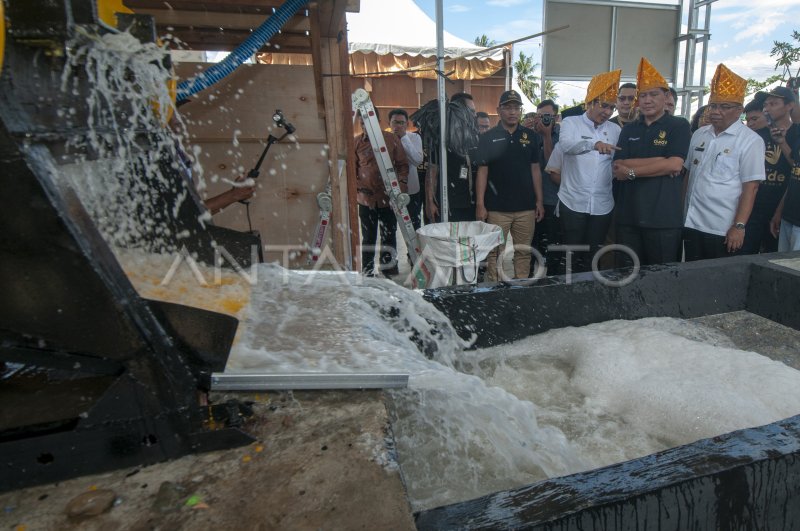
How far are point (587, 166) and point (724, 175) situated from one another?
109 cm

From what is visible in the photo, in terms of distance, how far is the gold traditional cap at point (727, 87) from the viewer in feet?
13.1

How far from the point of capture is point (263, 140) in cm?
395

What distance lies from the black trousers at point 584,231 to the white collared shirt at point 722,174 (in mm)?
700

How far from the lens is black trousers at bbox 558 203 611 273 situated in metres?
4.56

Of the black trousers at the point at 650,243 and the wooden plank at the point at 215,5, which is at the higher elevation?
the wooden plank at the point at 215,5

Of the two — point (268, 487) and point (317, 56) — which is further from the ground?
point (317, 56)

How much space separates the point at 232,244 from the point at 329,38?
225 centimetres

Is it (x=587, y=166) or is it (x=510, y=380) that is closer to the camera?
(x=510, y=380)

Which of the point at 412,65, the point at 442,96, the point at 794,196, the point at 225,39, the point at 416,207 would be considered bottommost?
the point at 416,207

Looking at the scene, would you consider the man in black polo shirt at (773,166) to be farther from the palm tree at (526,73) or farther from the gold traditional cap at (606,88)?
the palm tree at (526,73)

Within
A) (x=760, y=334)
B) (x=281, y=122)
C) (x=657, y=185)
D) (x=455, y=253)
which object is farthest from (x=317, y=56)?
(x=760, y=334)

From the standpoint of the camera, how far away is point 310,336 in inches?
67.9

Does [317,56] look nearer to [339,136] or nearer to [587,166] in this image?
[339,136]

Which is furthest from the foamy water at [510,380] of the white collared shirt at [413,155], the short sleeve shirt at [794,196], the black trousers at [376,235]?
the white collared shirt at [413,155]
